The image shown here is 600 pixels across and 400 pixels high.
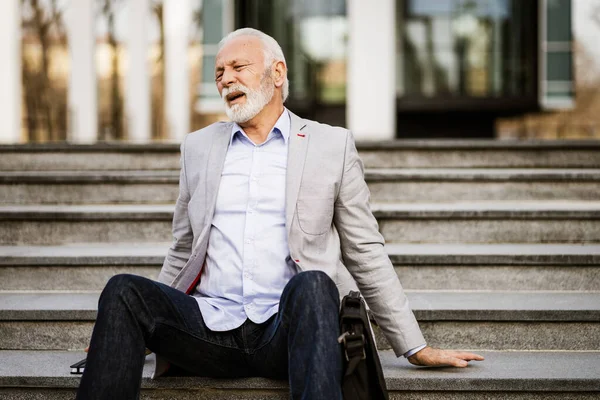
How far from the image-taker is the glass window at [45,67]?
413 inches

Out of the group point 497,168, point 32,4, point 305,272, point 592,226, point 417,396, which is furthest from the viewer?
point 32,4

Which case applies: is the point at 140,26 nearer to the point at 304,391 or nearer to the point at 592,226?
the point at 592,226

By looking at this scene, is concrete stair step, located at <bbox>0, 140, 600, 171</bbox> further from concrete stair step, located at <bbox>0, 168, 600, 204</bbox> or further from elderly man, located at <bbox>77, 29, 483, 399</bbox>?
elderly man, located at <bbox>77, 29, 483, 399</bbox>

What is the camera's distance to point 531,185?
4020 mm

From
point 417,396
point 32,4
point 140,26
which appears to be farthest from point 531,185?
point 32,4

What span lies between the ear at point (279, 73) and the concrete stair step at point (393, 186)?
1611mm

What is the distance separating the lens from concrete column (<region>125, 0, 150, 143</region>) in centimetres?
955

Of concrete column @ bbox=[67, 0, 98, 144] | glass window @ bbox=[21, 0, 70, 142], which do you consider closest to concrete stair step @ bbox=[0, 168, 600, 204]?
concrete column @ bbox=[67, 0, 98, 144]

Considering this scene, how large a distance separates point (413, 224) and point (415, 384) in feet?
4.30

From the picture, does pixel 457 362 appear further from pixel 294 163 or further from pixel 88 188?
pixel 88 188

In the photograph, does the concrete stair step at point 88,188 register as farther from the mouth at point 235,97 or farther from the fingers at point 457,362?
the fingers at point 457,362

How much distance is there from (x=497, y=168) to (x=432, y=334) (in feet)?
6.12

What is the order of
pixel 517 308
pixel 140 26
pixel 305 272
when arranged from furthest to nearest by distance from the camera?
pixel 140 26
pixel 517 308
pixel 305 272

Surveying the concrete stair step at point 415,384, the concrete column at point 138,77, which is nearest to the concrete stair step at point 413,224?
the concrete stair step at point 415,384
